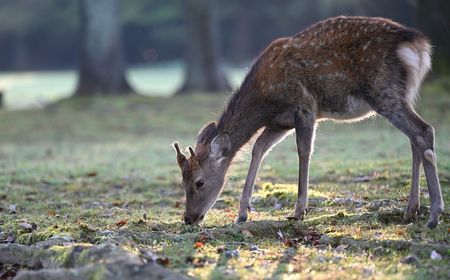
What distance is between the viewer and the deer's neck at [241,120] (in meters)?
9.01

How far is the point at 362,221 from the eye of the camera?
8.16 m

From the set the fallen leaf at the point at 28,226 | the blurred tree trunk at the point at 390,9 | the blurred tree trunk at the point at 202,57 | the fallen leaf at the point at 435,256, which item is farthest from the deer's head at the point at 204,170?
the blurred tree trunk at the point at 202,57

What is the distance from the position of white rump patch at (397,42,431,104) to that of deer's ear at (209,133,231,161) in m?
1.93

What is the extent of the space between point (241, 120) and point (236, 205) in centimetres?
149

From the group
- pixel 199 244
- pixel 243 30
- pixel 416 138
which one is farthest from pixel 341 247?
pixel 243 30

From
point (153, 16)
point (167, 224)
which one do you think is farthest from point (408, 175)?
point (153, 16)

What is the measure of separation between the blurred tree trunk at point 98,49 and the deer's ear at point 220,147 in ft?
60.7

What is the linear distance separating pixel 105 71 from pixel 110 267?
21622mm

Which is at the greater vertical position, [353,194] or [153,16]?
[353,194]

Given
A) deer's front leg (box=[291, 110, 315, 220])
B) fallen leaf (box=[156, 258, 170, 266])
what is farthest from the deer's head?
fallen leaf (box=[156, 258, 170, 266])

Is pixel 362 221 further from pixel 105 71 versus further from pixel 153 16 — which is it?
pixel 153 16

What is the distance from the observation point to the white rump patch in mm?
8234

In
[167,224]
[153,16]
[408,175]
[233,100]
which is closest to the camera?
[167,224]

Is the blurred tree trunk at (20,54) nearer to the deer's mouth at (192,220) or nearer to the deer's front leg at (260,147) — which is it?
the deer's front leg at (260,147)
